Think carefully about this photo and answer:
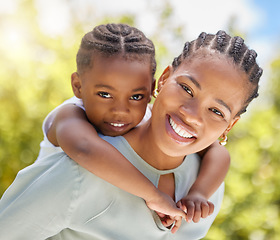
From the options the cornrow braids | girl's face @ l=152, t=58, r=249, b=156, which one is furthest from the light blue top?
the cornrow braids

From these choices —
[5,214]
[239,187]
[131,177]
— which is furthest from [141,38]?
[239,187]

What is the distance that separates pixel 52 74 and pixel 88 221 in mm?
2957

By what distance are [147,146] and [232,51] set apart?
0.50 m

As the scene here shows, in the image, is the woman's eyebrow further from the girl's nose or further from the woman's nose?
the girl's nose

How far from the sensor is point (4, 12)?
5023 millimetres

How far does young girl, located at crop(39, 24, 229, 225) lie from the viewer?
1411mm

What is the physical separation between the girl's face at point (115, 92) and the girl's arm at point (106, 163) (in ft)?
0.36

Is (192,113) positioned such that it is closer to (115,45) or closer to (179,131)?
(179,131)

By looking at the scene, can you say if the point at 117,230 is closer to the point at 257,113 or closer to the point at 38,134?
the point at 38,134

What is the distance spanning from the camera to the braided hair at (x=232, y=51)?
1449mm

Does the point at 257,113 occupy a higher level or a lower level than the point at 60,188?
lower

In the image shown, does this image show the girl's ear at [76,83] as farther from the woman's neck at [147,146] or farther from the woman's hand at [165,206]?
the woman's hand at [165,206]

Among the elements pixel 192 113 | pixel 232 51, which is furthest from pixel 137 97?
pixel 232 51

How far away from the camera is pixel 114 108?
5.17 ft
